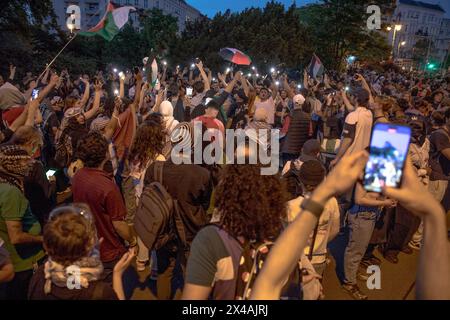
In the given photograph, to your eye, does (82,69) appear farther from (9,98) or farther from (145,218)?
(145,218)

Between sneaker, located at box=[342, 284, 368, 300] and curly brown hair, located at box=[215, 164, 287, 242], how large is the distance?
260 cm

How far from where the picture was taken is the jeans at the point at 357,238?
4.25 meters

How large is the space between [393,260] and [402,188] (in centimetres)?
428

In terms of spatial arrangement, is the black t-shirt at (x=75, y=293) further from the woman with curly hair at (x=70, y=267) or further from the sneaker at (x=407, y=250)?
the sneaker at (x=407, y=250)

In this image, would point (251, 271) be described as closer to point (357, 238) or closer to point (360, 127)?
point (357, 238)

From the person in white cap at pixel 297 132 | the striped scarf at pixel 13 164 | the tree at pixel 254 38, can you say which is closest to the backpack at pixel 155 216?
the striped scarf at pixel 13 164

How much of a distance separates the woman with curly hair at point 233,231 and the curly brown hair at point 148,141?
1963mm

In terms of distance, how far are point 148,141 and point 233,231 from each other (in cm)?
240

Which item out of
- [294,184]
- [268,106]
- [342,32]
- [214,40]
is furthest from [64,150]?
[342,32]

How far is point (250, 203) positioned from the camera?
7.43ft

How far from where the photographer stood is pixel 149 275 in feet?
15.3

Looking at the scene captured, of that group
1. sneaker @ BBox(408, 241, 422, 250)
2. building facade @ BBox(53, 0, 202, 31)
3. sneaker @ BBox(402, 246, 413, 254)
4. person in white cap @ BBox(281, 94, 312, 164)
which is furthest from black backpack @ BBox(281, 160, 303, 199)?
building facade @ BBox(53, 0, 202, 31)
